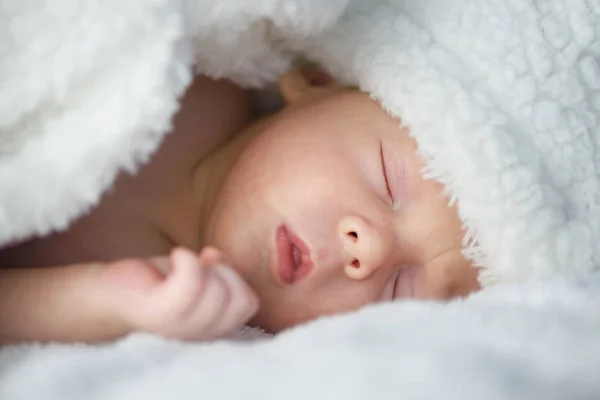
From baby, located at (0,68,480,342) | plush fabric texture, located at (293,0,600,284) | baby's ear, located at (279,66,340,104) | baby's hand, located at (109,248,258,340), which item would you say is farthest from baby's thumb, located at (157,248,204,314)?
baby's ear, located at (279,66,340,104)

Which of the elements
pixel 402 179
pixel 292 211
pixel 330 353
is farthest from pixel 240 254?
pixel 330 353

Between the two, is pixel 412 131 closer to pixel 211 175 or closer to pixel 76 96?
pixel 211 175

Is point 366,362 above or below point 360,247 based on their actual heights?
below

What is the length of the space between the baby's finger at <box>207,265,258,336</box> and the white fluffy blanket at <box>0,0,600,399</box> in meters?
0.05

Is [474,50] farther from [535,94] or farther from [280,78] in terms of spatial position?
Result: [280,78]

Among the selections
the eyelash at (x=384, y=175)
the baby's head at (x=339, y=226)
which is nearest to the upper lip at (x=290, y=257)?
the baby's head at (x=339, y=226)

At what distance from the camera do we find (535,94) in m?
0.85

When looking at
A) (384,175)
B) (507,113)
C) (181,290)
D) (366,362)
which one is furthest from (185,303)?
(507,113)

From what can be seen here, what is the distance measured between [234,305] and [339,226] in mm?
223

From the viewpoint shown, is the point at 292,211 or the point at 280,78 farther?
the point at 280,78

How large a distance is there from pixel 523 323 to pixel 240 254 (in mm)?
383

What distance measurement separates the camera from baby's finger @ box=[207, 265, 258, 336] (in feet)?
2.15

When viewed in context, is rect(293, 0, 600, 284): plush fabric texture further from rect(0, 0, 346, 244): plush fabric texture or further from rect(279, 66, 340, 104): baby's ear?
rect(0, 0, 346, 244): plush fabric texture

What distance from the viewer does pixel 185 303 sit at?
61cm
